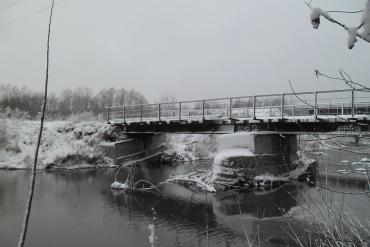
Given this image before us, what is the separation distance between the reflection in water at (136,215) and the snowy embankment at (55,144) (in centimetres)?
833

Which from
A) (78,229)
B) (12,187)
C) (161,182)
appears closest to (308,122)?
(161,182)

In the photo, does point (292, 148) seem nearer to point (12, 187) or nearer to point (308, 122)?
point (308, 122)

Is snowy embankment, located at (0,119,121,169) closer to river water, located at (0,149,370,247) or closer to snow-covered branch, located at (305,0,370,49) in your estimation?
river water, located at (0,149,370,247)

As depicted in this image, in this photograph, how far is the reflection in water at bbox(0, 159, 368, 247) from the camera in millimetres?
12859

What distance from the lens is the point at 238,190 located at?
22.3 meters

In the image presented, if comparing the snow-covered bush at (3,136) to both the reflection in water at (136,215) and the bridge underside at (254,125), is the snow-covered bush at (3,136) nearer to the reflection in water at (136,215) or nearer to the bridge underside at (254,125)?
the reflection in water at (136,215)

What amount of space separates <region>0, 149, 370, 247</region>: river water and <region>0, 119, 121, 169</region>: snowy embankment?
27.3 feet

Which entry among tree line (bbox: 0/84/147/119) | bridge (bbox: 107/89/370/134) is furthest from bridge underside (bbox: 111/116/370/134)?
tree line (bbox: 0/84/147/119)

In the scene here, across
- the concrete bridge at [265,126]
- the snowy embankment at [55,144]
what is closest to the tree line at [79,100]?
the snowy embankment at [55,144]

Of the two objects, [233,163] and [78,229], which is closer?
[78,229]

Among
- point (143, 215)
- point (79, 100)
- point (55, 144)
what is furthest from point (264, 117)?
point (79, 100)

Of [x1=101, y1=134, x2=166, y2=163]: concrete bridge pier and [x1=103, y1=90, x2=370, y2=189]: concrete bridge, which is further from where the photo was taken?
[x1=101, y1=134, x2=166, y2=163]: concrete bridge pier

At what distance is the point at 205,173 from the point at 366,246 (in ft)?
68.7

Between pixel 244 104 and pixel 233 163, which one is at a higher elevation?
pixel 244 104
